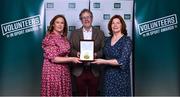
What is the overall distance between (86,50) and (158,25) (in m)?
1.22

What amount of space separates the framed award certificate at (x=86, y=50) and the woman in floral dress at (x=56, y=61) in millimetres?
99

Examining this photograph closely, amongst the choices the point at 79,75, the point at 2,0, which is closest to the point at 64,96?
the point at 79,75

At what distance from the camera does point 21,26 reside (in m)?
5.05

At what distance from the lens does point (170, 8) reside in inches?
197

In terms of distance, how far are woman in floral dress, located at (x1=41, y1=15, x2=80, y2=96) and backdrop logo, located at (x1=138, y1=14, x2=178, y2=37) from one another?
1.17m

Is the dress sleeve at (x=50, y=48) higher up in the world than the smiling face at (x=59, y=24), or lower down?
lower down

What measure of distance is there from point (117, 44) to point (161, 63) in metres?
1.01

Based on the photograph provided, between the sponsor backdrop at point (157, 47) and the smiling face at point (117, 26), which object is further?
the sponsor backdrop at point (157, 47)

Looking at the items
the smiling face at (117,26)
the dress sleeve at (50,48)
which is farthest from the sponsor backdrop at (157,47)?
the dress sleeve at (50,48)

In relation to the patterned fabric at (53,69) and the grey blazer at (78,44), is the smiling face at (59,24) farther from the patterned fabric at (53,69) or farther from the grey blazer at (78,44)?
the grey blazer at (78,44)

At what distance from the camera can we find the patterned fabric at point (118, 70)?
14.2 ft

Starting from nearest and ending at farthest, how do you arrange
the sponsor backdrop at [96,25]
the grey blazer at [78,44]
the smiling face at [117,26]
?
the smiling face at [117,26], the grey blazer at [78,44], the sponsor backdrop at [96,25]

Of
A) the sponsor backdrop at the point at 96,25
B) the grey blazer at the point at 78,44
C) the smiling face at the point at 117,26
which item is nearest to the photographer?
the smiling face at the point at 117,26

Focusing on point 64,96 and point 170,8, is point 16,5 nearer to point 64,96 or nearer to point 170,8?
point 64,96
